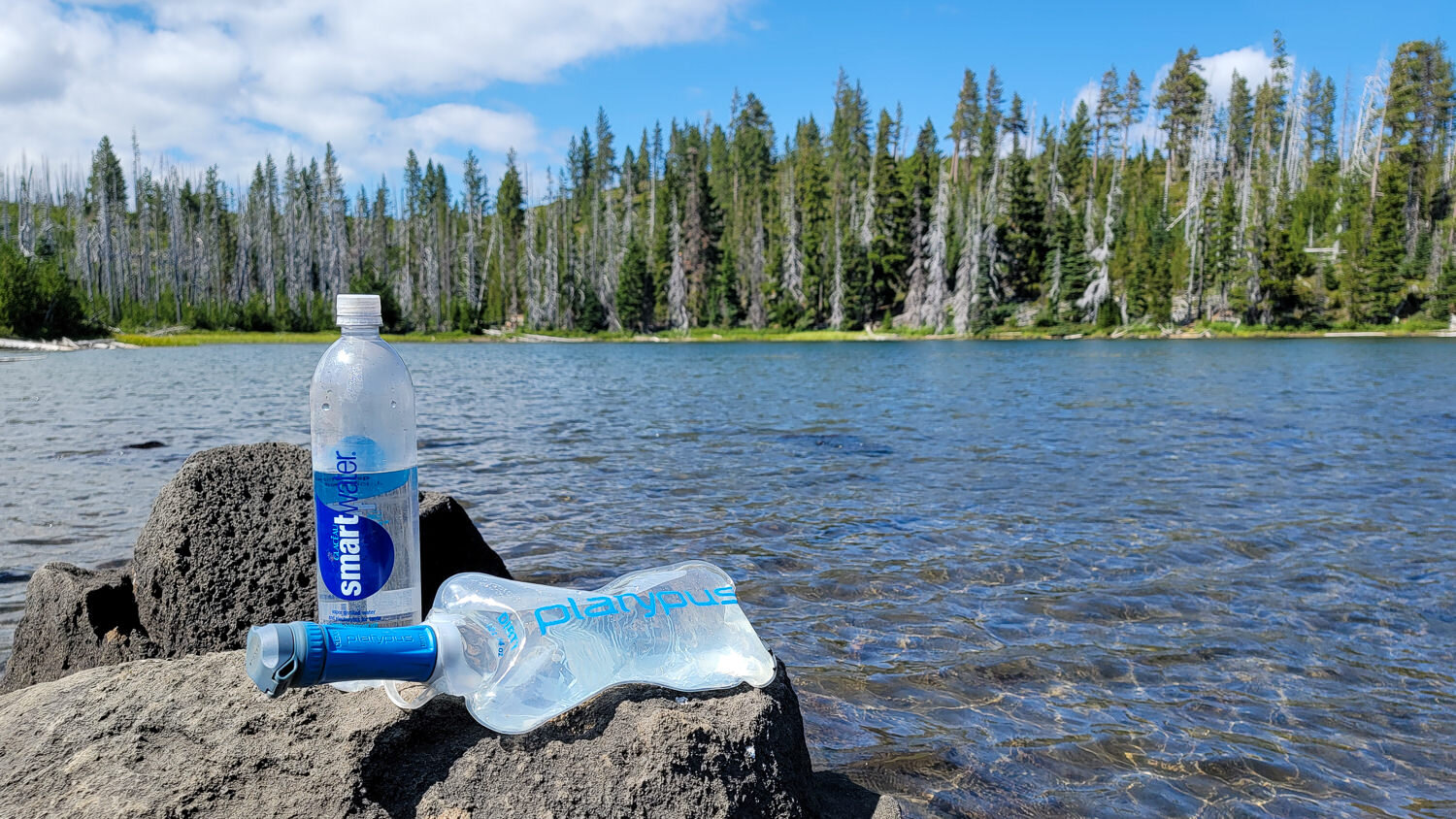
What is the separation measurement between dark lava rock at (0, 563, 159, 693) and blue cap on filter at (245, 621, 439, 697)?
6.55ft

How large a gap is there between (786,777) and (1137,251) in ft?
241

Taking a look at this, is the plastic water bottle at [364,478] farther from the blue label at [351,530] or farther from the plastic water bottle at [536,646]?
the plastic water bottle at [536,646]

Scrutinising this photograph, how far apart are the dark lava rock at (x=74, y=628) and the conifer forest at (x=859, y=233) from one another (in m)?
64.6

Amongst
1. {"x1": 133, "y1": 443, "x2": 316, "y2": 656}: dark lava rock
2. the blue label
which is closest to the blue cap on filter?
the blue label

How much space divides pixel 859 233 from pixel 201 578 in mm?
76327

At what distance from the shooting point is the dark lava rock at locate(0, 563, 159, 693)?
320 cm

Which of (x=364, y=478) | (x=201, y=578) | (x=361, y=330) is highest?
(x=361, y=330)

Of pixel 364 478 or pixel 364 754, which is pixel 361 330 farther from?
pixel 364 754

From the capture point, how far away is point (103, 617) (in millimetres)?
3281

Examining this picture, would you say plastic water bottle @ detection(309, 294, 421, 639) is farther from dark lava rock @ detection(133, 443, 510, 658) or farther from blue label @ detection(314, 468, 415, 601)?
dark lava rock @ detection(133, 443, 510, 658)

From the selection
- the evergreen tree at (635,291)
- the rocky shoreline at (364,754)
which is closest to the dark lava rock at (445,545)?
the rocky shoreline at (364,754)

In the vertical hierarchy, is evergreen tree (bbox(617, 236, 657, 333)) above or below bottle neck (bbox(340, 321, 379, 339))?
above

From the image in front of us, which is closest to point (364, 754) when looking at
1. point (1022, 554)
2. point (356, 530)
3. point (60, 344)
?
point (356, 530)

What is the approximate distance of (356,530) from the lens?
2.13m
